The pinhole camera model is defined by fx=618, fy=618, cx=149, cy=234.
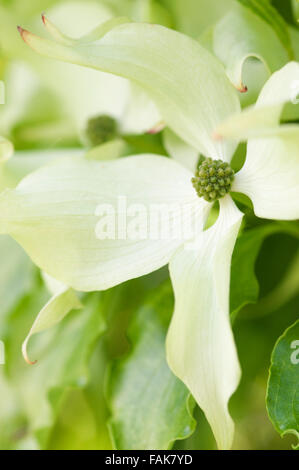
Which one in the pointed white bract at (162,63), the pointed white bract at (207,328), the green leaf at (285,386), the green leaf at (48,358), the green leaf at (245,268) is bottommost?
the green leaf at (48,358)

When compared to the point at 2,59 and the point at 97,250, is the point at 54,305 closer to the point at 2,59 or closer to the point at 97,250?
the point at 97,250

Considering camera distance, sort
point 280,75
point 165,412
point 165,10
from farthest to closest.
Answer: point 165,10
point 165,412
point 280,75

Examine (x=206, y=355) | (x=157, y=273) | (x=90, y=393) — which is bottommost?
(x=90, y=393)

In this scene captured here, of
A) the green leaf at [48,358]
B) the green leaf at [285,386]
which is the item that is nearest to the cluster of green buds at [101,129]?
the green leaf at [48,358]

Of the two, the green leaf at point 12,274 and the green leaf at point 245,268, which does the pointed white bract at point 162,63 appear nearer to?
the green leaf at point 245,268

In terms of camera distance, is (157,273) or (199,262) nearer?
(199,262)

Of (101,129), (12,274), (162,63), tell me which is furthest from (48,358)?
(162,63)
